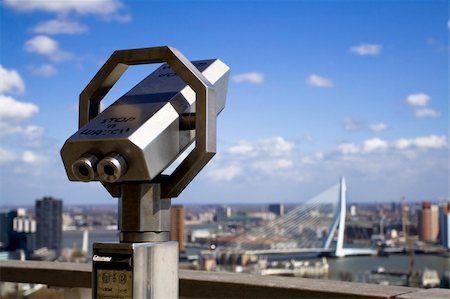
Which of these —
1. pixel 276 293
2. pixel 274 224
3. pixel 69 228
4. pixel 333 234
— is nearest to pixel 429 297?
pixel 276 293

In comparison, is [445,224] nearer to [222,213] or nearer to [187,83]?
[222,213]

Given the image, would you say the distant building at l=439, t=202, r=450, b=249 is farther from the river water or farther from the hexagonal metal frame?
the hexagonal metal frame

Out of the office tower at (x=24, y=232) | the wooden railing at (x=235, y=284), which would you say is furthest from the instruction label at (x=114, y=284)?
the office tower at (x=24, y=232)

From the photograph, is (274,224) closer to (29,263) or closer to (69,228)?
(69,228)

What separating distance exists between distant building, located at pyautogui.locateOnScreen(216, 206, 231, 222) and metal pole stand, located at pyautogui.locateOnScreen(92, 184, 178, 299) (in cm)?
792

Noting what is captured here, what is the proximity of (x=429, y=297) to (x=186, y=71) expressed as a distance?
81cm

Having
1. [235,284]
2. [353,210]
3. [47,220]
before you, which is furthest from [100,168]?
[353,210]

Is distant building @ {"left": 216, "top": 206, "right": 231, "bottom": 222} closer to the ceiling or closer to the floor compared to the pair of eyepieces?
closer to the floor

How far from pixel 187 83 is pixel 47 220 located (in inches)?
172

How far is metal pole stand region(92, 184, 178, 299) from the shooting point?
1.32m

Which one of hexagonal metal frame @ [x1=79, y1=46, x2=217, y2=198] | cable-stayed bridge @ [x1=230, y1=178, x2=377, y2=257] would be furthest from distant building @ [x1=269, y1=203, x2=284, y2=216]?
hexagonal metal frame @ [x1=79, y1=46, x2=217, y2=198]

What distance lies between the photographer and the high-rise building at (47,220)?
532 centimetres

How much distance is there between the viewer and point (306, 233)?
58.3 feet

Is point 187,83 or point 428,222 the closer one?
point 187,83
